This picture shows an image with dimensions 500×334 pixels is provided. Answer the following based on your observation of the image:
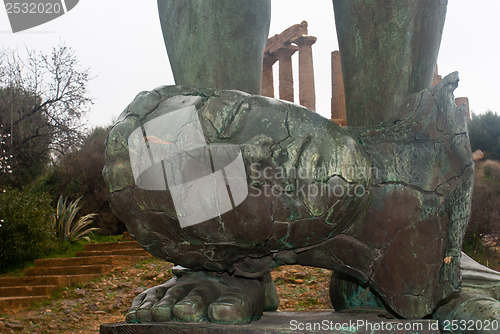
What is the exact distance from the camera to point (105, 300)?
5.70 meters

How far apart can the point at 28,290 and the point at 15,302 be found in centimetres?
50

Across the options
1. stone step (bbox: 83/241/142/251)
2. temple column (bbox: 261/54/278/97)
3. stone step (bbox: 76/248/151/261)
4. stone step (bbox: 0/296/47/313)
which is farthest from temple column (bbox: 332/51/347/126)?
stone step (bbox: 0/296/47/313)

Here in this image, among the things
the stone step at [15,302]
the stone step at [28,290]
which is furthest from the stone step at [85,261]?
the stone step at [15,302]

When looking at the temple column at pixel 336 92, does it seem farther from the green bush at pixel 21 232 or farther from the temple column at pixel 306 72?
the green bush at pixel 21 232

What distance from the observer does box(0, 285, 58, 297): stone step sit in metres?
6.00

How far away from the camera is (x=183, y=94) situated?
3.14 feet

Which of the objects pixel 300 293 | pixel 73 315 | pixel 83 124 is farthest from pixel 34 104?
pixel 300 293

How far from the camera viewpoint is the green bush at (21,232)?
7637 mm

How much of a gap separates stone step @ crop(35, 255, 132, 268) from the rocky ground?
0.51m

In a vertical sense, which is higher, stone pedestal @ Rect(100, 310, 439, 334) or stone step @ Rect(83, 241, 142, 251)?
stone pedestal @ Rect(100, 310, 439, 334)

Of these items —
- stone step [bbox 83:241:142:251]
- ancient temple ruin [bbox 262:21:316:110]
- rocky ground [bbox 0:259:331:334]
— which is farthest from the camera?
ancient temple ruin [bbox 262:21:316:110]

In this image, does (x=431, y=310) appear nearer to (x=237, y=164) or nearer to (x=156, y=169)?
(x=237, y=164)

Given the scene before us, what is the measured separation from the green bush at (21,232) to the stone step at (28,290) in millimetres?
1499

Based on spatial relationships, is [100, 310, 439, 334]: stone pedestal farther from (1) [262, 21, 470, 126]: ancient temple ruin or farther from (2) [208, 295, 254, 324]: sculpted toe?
(1) [262, 21, 470, 126]: ancient temple ruin
